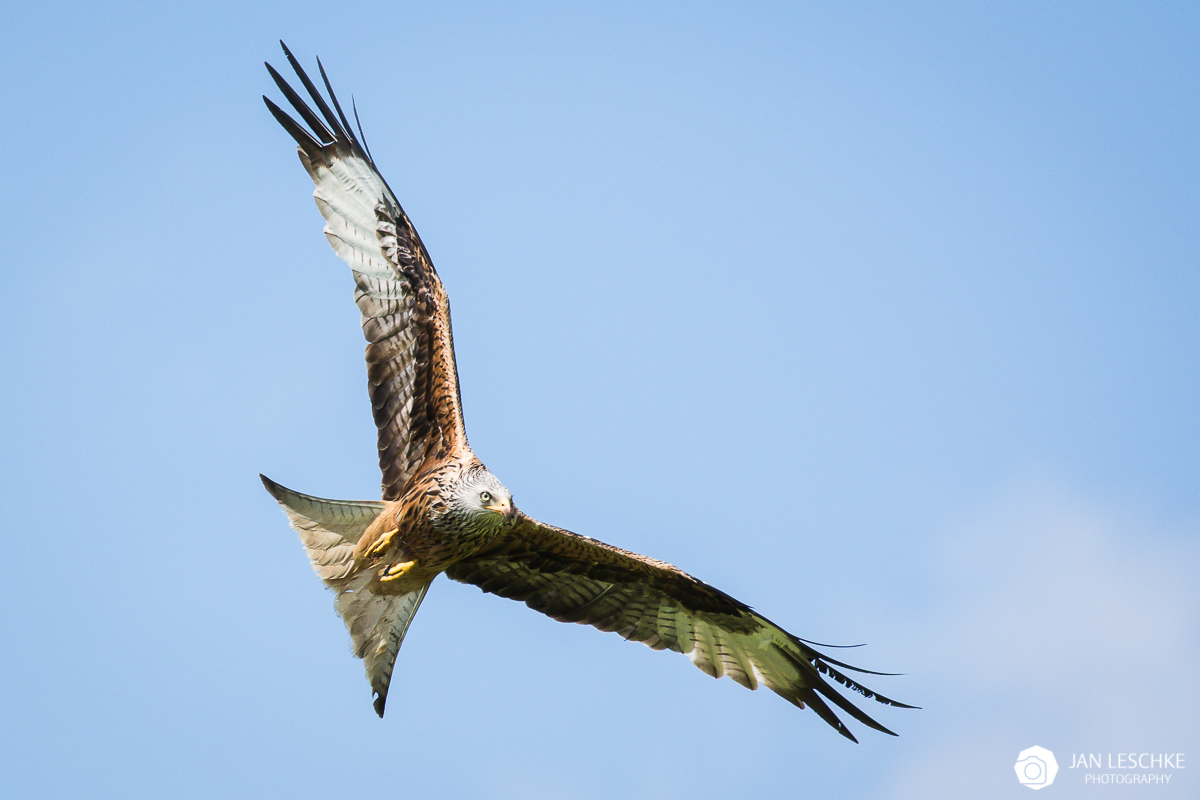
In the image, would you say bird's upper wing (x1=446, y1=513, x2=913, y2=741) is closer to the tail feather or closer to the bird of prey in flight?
the bird of prey in flight

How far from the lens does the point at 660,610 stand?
9508mm

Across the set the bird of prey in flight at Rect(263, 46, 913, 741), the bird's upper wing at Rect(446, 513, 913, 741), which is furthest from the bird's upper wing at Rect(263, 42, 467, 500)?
the bird's upper wing at Rect(446, 513, 913, 741)

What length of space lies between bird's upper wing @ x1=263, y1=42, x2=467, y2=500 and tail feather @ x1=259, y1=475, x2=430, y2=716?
1.27 ft

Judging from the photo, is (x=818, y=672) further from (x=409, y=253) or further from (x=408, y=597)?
(x=409, y=253)

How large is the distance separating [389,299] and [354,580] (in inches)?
84.3

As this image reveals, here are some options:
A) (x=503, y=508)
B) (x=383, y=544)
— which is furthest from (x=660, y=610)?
(x=383, y=544)

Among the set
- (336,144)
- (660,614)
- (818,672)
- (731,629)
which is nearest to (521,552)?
(660,614)

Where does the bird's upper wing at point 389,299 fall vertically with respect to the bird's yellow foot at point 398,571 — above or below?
above

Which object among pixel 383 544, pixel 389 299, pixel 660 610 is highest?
pixel 389 299

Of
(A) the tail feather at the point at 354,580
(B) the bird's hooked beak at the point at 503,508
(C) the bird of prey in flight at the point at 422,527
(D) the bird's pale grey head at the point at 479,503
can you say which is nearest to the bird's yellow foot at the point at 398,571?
(C) the bird of prey in flight at the point at 422,527

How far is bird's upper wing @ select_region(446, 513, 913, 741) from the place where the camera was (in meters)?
9.06

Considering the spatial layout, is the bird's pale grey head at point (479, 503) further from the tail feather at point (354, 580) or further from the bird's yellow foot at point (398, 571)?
the tail feather at point (354, 580)

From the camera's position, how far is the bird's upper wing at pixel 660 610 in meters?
9.06

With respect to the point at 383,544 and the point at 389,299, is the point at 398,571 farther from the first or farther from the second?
the point at 389,299
